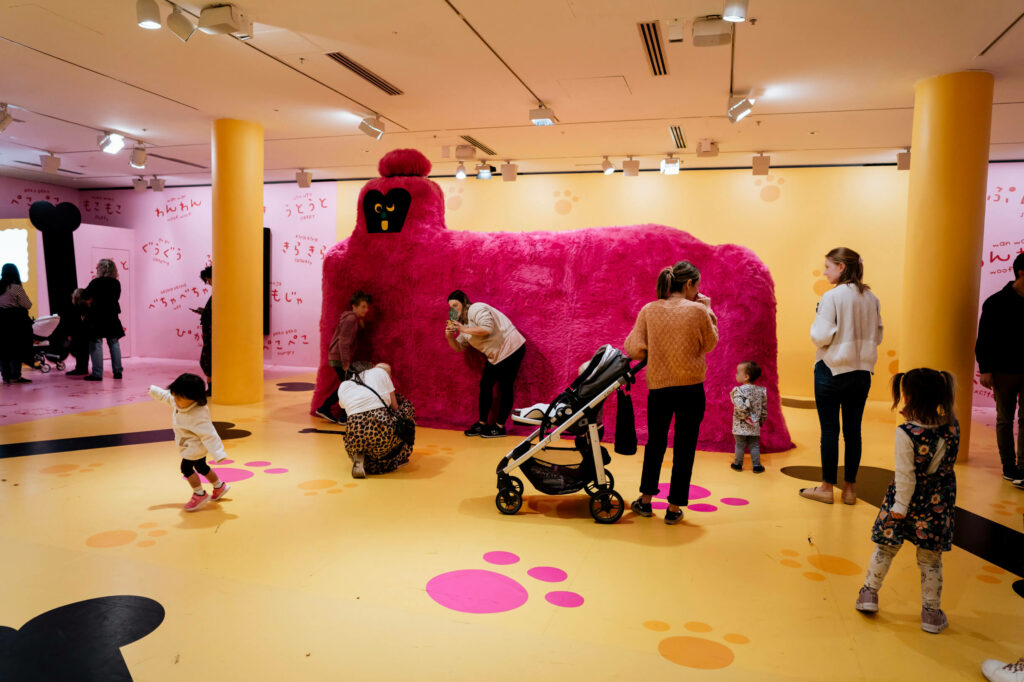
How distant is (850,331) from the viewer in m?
3.71

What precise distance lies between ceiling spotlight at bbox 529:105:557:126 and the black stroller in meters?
3.17

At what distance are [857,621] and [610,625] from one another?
942 mm

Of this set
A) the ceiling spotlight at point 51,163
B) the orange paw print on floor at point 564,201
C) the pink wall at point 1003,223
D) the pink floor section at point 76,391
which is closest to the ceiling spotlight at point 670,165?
the orange paw print on floor at point 564,201

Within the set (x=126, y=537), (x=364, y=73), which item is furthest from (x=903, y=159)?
(x=126, y=537)

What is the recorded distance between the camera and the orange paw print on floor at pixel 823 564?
2938 mm

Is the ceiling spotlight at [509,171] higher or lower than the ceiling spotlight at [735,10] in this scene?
lower

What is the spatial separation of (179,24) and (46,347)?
6893 millimetres

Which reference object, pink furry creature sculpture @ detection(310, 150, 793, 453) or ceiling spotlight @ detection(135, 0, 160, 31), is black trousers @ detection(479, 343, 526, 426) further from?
ceiling spotlight @ detection(135, 0, 160, 31)

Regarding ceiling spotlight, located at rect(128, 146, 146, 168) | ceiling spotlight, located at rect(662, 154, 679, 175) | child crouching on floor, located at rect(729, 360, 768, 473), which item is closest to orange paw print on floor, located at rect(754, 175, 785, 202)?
ceiling spotlight, located at rect(662, 154, 679, 175)

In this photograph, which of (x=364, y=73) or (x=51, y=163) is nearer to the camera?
(x=364, y=73)

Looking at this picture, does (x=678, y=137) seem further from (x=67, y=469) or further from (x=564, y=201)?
(x=67, y=469)

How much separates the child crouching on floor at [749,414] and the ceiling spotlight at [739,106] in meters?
2.14

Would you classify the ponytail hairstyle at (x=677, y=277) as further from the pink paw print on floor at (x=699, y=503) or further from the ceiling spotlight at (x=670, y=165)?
the ceiling spotlight at (x=670, y=165)

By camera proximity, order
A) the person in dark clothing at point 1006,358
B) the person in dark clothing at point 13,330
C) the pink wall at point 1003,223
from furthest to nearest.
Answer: the person in dark clothing at point 13,330 < the pink wall at point 1003,223 < the person in dark clothing at point 1006,358
